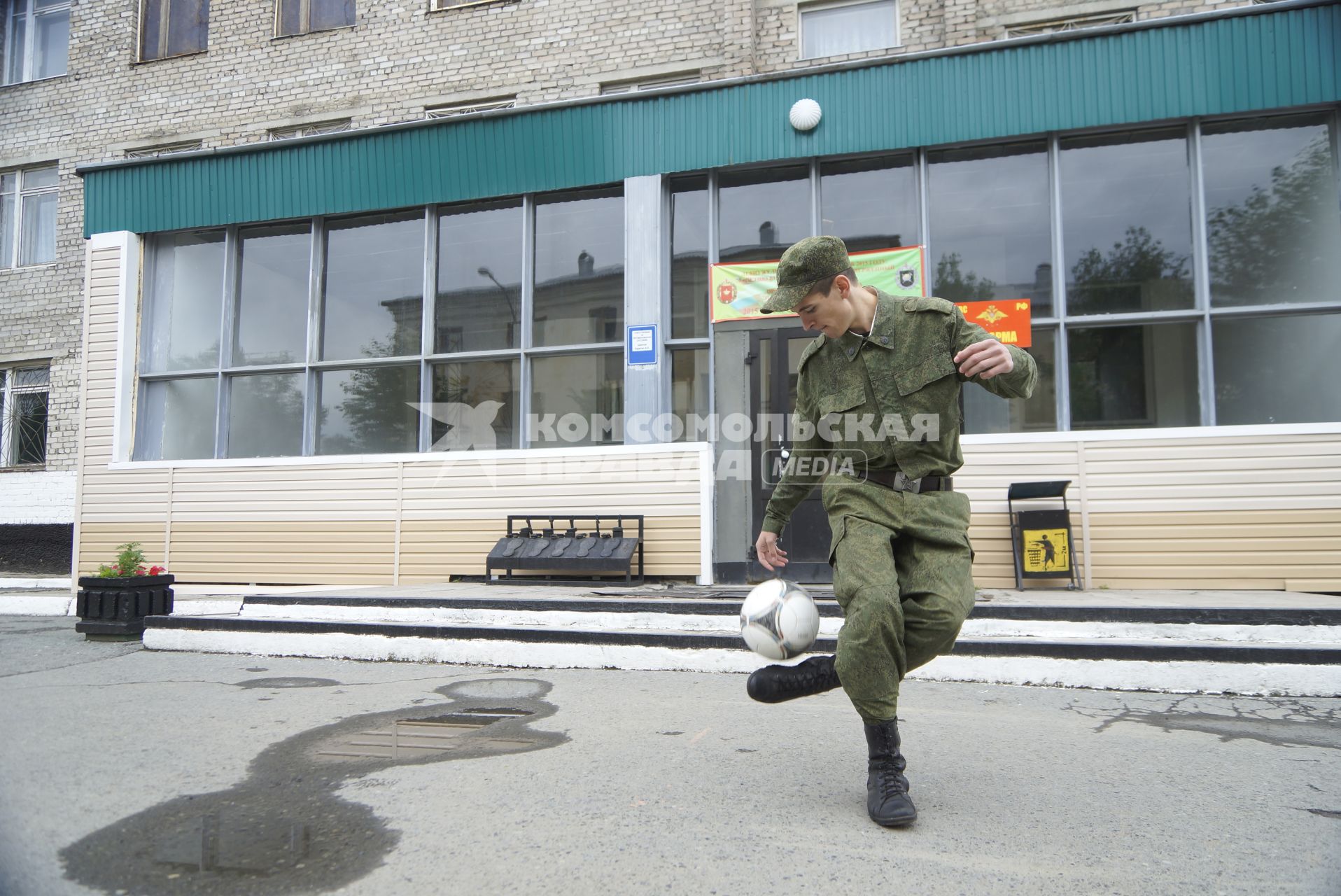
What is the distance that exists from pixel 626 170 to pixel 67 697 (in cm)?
693

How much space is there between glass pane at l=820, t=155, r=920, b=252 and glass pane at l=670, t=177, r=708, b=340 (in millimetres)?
1284

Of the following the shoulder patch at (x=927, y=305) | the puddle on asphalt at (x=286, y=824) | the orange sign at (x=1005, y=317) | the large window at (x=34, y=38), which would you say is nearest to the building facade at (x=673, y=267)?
the orange sign at (x=1005, y=317)

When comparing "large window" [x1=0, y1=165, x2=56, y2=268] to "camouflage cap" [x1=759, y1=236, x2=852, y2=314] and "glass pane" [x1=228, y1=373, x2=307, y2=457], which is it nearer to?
"glass pane" [x1=228, y1=373, x2=307, y2=457]

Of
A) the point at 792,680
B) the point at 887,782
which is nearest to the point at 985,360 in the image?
the point at 792,680

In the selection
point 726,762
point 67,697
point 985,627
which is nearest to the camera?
point 726,762

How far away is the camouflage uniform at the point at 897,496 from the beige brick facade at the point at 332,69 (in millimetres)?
8754

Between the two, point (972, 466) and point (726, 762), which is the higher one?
point (972, 466)

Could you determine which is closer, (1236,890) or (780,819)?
(1236,890)

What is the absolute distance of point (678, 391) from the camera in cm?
936

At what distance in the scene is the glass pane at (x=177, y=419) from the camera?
11.1m

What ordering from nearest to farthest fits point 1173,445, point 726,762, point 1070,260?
point 726,762
point 1173,445
point 1070,260

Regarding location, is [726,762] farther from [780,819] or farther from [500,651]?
[500,651]

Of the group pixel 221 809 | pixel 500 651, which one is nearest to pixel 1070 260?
pixel 500 651

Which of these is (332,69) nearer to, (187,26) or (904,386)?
(187,26)
